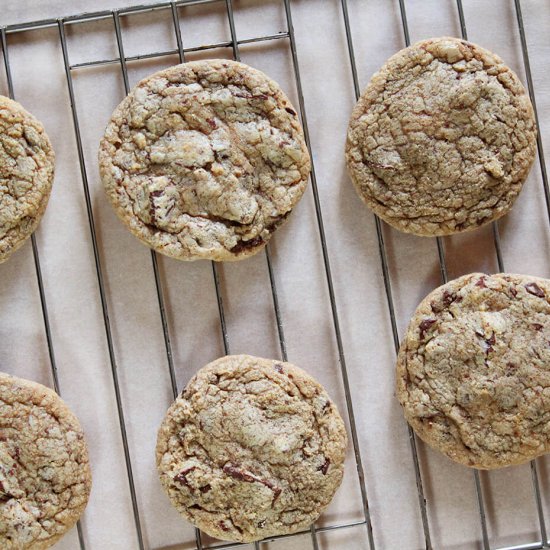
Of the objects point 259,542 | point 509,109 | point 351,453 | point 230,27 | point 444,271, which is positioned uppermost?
point 230,27

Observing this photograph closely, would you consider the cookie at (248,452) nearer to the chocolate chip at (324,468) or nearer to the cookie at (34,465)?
the chocolate chip at (324,468)

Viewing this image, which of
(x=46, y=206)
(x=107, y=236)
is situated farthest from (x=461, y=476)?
(x=46, y=206)

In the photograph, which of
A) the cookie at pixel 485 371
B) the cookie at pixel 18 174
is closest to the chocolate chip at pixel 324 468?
the cookie at pixel 485 371

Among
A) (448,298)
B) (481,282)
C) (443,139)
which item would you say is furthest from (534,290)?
(443,139)

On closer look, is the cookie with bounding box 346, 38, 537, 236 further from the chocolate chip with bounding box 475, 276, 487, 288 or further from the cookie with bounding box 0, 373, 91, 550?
the cookie with bounding box 0, 373, 91, 550

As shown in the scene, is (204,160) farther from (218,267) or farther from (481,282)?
(481,282)

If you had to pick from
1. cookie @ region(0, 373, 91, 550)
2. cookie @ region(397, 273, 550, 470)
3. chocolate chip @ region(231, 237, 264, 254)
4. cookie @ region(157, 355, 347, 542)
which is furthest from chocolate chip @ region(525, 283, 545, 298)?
cookie @ region(0, 373, 91, 550)

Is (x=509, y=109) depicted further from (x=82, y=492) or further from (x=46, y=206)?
(x=82, y=492)
